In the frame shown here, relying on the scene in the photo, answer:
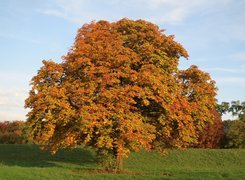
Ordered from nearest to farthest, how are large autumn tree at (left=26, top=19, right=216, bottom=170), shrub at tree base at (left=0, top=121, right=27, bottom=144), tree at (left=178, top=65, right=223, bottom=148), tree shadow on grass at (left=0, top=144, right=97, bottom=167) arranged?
large autumn tree at (left=26, top=19, right=216, bottom=170)
tree at (left=178, top=65, right=223, bottom=148)
tree shadow on grass at (left=0, top=144, right=97, bottom=167)
shrub at tree base at (left=0, top=121, right=27, bottom=144)

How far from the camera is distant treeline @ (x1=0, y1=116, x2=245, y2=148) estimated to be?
61.8 metres

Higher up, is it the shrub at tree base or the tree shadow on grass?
the shrub at tree base

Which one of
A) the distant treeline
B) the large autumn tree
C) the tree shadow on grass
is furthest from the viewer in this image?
the distant treeline

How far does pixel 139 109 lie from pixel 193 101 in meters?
4.59

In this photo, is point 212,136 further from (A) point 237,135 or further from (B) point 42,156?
(B) point 42,156

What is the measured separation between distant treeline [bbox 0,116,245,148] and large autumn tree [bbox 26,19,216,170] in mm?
30036

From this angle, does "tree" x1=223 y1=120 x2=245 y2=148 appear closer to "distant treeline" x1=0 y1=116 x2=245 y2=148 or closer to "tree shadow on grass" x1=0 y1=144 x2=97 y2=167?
"distant treeline" x1=0 y1=116 x2=245 y2=148

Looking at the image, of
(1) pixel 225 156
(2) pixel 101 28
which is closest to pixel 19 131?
(1) pixel 225 156

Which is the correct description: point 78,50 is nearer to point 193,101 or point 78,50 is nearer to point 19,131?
point 193,101

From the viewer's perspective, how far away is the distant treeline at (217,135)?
61781 millimetres

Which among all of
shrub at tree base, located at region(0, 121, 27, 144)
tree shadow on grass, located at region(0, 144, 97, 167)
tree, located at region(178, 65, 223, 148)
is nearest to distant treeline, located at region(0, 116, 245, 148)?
shrub at tree base, located at region(0, 121, 27, 144)

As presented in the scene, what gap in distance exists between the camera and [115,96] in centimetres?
2747

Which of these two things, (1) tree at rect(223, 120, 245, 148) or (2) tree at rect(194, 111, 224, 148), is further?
(2) tree at rect(194, 111, 224, 148)

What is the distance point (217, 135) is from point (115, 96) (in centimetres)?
4156
